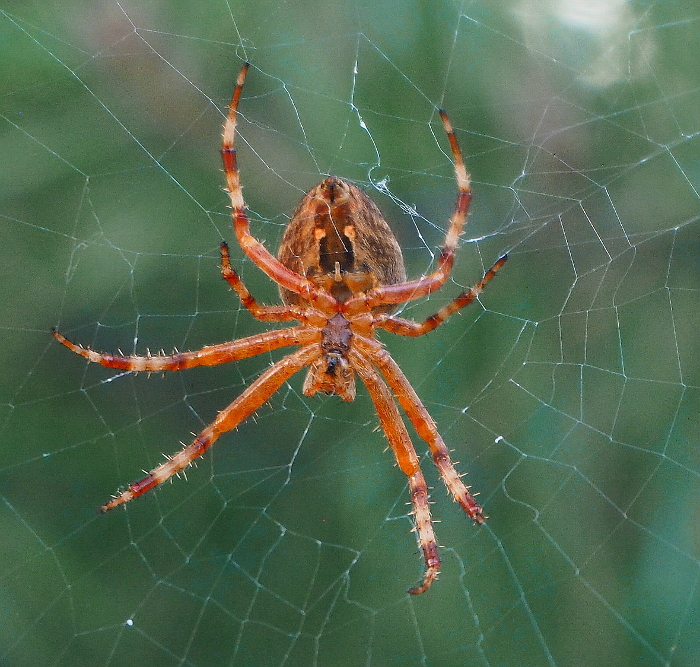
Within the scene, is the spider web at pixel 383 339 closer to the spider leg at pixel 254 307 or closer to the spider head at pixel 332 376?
the spider leg at pixel 254 307

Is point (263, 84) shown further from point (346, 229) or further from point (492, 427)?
point (492, 427)

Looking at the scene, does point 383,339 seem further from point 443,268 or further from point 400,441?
point 443,268

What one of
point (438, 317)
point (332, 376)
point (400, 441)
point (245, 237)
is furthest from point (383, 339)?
point (245, 237)

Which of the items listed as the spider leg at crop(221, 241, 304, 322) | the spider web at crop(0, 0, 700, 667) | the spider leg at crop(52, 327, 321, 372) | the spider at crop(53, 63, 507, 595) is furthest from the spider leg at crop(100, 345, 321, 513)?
the spider web at crop(0, 0, 700, 667)

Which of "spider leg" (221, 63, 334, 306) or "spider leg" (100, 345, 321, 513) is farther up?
"spider leg" (221, 63, 334, 306)

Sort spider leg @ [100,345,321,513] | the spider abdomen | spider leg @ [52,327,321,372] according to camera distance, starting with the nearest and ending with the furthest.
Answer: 1. the spider abdomen
2. spider leg @ [52,327,321,372]
3. spider leg @ [100,345,321,513]

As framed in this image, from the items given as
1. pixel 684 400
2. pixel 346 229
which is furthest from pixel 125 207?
pixel 684 400

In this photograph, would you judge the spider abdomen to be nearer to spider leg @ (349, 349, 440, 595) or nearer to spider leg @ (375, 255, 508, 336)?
spider leg @ (375, 255, 508, 336)

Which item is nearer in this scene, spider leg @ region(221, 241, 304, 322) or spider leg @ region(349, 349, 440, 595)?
spider leg @ region(221, 241, 304, 322)
